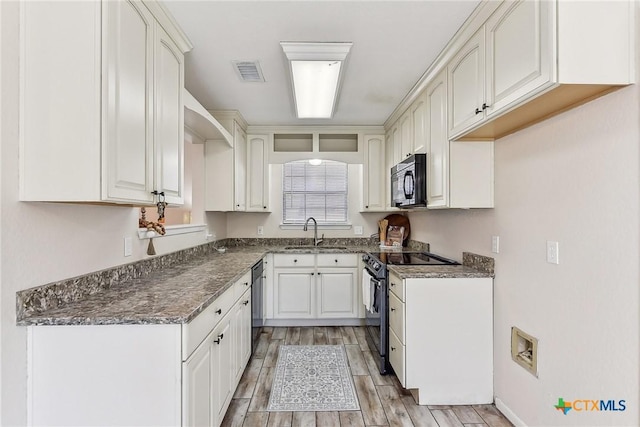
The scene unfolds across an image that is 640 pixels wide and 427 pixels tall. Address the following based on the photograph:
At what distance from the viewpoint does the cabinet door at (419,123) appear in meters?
2.71

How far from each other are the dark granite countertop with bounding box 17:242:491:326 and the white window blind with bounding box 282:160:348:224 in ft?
6.72

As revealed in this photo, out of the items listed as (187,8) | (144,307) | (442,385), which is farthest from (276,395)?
(187,8)

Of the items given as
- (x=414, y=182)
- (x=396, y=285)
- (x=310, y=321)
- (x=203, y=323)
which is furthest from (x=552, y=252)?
(x=310, y=321)

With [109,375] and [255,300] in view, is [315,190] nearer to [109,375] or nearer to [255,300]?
[255,300]

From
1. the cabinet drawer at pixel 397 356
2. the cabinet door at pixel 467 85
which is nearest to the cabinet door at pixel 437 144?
the cabinet door at pixel 467 85

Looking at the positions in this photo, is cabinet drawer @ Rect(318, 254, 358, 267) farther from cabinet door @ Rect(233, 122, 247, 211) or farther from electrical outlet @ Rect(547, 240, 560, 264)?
electrical outlet @ Rect(547, 240, 560, 264)

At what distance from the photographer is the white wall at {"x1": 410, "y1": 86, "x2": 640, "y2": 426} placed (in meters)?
1.29

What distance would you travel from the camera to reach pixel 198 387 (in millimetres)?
1516

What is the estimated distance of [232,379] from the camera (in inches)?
86.2

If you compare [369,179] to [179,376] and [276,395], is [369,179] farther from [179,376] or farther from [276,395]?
[179,376]

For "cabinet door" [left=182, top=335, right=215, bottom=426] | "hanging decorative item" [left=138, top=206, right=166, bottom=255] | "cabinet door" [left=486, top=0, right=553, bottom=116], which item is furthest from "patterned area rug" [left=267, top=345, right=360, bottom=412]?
"cabinet door" [left=486, top=0, right=553, bottom=116]

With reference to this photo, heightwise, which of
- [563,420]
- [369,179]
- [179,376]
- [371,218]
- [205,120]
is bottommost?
[563,420]

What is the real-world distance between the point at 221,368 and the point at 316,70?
2.06 m

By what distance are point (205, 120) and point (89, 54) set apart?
145 cm
